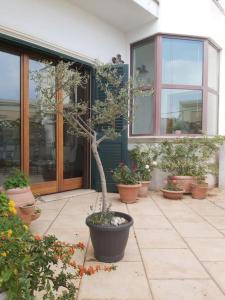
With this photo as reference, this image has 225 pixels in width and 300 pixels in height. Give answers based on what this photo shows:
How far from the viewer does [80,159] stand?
17.7 feet

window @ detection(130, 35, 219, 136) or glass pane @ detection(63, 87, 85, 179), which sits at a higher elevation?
window @ detection(130, 35, 219, 136)

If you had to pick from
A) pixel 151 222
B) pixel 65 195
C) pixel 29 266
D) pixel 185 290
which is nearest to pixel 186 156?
pixel 151 222

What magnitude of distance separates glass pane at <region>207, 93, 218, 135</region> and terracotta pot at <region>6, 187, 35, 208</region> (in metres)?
4.18

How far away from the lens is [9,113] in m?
4.24

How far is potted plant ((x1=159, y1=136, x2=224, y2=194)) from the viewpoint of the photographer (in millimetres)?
5266

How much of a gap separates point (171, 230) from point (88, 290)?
1551mm

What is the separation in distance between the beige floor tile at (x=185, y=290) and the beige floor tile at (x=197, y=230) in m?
1.04

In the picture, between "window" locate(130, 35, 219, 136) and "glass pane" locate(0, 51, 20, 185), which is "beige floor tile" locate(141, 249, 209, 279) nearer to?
"glass pane" locate(0, 51, 20, 185)

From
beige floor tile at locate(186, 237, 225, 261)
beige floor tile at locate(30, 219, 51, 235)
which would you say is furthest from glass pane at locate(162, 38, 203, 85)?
beige floor tile at locate(30, 219, 51, 235)

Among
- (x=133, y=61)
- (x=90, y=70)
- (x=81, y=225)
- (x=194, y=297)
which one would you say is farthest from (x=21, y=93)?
(x=194, y=297)

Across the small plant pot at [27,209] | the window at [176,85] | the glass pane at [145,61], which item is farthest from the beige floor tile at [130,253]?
the glass pane at [145,61]

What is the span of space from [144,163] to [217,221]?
188 cm

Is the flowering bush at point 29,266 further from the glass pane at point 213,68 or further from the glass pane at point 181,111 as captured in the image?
the glass pane at point 213,68

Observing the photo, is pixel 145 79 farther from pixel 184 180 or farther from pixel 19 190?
pixel 19 190
